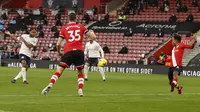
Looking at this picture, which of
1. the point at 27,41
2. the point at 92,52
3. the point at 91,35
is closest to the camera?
the point at 91,35

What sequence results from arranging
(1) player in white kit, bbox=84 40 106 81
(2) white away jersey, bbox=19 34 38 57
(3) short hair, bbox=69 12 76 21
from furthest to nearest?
(1) player in white kit, bbox=84 40 106 81
(2) white away jersey, bbox=19 34 38 57
(3) short hair, bbox=69 12 76 21

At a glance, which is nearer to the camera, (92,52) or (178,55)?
(178,55)

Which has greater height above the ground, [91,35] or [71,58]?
[91,35]

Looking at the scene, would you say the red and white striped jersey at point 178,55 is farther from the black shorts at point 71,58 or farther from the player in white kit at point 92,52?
the player in white kit at point 92,52

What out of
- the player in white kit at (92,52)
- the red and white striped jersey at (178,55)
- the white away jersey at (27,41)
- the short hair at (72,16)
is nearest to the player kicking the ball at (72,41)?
the short hair at (72,16)

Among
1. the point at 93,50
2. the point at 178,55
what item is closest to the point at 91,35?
the point at 178,55

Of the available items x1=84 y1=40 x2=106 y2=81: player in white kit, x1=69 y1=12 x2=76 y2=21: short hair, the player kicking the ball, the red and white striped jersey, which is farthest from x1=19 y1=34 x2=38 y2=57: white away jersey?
x1=69 y1=12 x2=76 y2=21: short hair

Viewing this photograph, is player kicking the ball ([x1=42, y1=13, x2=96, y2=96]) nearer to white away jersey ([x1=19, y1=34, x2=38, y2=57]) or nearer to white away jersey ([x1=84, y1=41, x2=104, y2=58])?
white away jersey ([x1=19, y1=34, x2=38, y2=57])

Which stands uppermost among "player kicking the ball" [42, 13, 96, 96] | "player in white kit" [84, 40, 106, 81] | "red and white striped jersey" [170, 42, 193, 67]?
"player kicking the ball" [42, 13, 96, 96]

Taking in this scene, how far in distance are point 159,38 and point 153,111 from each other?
38.7 metres

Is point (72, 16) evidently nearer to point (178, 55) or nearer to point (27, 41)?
point (178, 55)

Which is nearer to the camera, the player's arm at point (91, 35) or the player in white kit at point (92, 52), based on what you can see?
the player's arm at point (91, 35)

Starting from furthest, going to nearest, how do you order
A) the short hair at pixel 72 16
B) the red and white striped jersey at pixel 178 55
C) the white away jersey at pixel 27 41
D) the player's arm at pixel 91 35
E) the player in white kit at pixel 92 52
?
the player in white kit at pixel 92 52
the white away jersey at pixel 27 41
the red and white striped jersey at pixel 178 55
the player's arm at pixel 91 35
the short hair at pixel 72 16

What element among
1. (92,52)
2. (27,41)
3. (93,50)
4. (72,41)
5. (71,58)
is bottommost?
(92,52)
